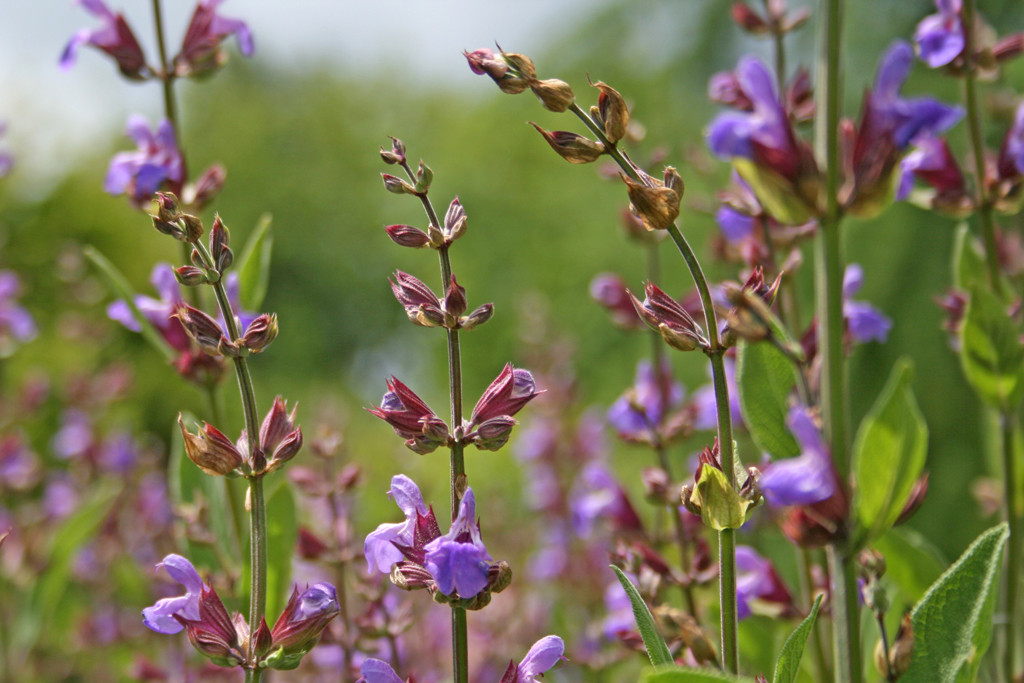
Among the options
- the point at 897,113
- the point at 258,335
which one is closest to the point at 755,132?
the point at 897,113

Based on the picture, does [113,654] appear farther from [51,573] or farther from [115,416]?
[115,416]

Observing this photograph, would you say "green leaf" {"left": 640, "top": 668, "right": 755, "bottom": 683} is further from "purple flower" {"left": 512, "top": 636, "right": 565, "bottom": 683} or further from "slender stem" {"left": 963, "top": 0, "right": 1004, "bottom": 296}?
"slender stem" {"left": 963, "top": 0, "right": 1004, "bottom": 296}

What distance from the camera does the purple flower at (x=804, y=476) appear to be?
1.63 feet

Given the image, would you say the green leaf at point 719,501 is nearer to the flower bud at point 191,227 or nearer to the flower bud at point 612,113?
the flower bud at point 612,113

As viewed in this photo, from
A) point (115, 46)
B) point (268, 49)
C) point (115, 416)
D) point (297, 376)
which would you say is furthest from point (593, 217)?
point (268, 49)

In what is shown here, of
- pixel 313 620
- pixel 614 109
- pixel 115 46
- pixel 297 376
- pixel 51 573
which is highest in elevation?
pixel 115 46

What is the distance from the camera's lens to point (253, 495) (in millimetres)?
761

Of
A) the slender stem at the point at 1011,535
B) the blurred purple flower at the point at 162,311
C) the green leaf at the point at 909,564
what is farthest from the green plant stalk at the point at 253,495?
the slender stem at the point at 1011,535

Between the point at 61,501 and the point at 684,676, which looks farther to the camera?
the point at 61,501

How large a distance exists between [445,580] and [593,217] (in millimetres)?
3042

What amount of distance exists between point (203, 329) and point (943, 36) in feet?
2.74

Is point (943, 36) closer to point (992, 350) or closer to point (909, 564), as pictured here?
point (992, 350)

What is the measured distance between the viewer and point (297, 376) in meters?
8.73

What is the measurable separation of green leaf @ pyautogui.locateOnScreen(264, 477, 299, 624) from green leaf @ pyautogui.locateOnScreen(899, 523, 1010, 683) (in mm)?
657
